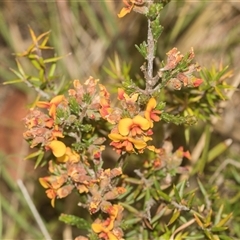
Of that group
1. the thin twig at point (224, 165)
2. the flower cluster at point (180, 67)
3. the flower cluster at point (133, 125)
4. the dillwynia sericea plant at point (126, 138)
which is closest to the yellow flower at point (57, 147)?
the dillwynia sericea plant at point (126, 138)

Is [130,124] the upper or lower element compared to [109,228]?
upper

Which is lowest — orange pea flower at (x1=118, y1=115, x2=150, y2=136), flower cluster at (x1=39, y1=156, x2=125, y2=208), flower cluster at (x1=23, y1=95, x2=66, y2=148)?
flower cluster at (x1=39, y1=156, x2=125, y2=208)

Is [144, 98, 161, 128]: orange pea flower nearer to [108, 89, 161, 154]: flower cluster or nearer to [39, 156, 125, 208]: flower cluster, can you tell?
[108, 89, 161, 154]: flower cluster

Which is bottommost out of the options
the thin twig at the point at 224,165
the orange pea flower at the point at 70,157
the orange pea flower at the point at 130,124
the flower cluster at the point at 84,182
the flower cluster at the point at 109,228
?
the thin twig at the point at 224,165

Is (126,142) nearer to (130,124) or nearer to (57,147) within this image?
(130,124)

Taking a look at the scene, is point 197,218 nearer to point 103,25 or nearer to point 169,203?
point 169,203

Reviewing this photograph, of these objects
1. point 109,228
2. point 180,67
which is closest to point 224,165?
point 109,228

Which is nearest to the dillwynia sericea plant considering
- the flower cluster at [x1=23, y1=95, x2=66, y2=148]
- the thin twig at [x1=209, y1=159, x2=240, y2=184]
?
the flower cluster at [x1=23, y1=95, x2=66, y2=148]

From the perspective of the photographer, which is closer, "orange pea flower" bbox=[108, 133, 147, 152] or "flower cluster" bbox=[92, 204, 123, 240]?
"orange pea flower" bbox=[108, 133, 147, 152]

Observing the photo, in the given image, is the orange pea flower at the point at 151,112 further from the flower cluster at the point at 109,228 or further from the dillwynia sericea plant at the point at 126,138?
the flower cluster at the point at 109,228
